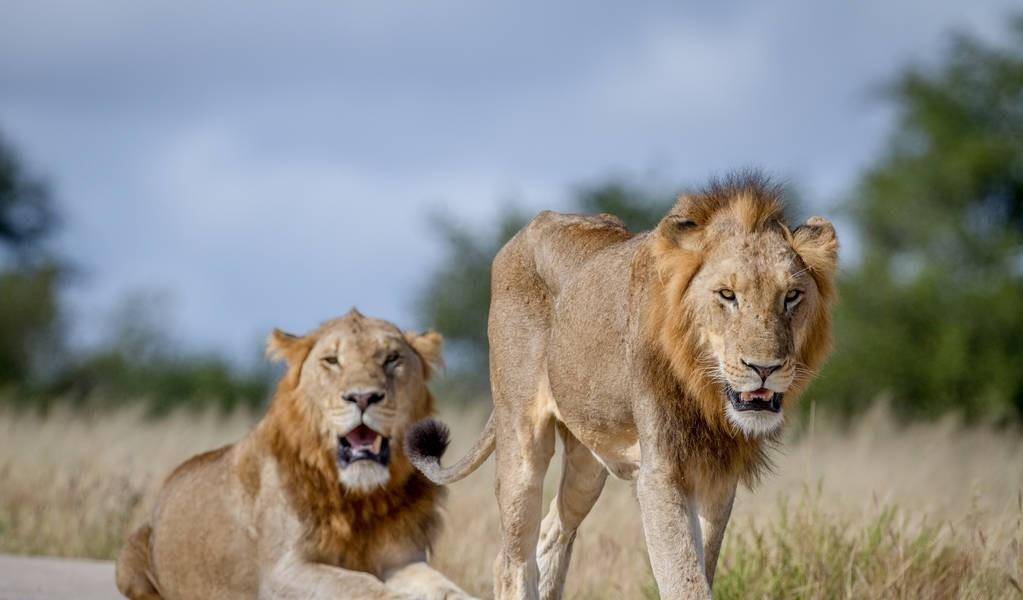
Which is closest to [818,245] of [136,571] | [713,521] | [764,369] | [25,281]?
[764,369]

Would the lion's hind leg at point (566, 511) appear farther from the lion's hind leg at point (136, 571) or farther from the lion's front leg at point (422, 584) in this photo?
the lion's hind leg at point (136, 571)

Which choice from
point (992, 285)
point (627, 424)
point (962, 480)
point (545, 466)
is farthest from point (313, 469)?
point (992, 285)

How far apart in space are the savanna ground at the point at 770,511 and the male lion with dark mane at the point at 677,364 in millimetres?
513

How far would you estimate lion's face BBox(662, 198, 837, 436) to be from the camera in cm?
424

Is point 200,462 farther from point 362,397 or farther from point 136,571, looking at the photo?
point 362,397

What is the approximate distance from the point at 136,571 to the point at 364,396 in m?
1.49

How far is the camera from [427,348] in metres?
6.74

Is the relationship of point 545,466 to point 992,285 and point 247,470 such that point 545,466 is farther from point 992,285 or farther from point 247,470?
point 992,285

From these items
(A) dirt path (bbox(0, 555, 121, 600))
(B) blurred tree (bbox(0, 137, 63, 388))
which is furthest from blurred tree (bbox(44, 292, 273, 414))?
(A) dirt path (bbox(0, 555, 121, 600))

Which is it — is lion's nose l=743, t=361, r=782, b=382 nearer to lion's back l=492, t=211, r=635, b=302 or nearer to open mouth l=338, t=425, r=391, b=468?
lion's back l=492, t=211, r=635, b=302

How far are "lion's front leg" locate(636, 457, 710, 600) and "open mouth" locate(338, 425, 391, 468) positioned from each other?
6.84 feet

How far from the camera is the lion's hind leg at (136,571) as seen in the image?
6.88 metres

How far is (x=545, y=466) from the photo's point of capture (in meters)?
5.55

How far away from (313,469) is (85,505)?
2.99 m
